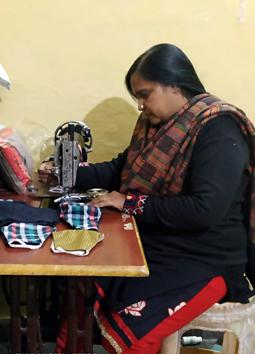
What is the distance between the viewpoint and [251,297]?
5.02 feet

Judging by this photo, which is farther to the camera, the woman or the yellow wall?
the yellow wall

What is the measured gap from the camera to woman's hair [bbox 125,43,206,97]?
4.96 ft

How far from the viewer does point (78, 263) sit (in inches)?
43.5

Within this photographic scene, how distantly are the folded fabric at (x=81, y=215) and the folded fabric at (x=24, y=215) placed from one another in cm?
3

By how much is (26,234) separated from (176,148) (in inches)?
22.2

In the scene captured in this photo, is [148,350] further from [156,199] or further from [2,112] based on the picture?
[2,112]

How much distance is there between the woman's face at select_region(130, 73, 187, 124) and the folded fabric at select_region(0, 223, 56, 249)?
57 cm

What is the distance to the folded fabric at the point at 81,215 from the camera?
1335 millimetres

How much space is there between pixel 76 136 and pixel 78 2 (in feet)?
1.94

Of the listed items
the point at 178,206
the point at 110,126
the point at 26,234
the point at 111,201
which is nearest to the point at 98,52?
the point at 110,126

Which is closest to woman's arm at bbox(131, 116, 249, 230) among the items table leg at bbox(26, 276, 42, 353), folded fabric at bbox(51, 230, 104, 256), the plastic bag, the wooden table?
the wooden table

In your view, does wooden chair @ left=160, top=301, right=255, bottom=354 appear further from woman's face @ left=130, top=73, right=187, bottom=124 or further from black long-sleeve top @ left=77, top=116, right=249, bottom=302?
woman's face @ left=130, top=73, right=187, bottom=124

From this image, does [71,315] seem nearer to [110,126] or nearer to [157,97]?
[157,97]

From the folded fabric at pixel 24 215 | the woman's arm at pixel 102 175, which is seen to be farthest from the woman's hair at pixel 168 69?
the folded fabric at pixel 24 215
